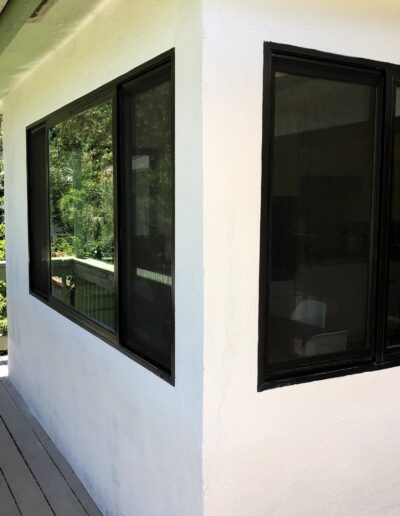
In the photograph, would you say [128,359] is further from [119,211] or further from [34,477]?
[34,477]

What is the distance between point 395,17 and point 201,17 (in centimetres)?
84

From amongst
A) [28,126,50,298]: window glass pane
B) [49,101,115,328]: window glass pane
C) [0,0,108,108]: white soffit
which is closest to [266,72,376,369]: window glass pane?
[49,101,115,328]: window glass pane

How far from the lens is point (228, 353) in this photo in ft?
5.96

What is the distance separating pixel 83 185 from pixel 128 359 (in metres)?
1.04

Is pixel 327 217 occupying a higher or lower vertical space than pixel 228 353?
higher

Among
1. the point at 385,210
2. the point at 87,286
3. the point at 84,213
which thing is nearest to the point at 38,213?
the point at 84,213

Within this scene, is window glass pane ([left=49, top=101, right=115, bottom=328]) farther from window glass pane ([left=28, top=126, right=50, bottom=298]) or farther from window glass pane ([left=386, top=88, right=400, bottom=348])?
window glass pane ([left=386, top=88, right=400, bottom=348])

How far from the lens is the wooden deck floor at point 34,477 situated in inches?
109

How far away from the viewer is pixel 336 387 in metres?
2.07

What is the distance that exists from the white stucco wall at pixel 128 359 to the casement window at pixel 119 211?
84 mm

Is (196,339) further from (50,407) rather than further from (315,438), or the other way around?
(50,407)

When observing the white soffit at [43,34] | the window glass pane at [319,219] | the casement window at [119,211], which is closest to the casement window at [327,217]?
the window glass pane at [319,219]

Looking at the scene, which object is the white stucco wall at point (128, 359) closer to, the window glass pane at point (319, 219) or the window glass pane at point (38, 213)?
the window glass pane at point (38, 213)

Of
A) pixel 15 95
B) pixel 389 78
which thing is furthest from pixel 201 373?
pixel 15 95
